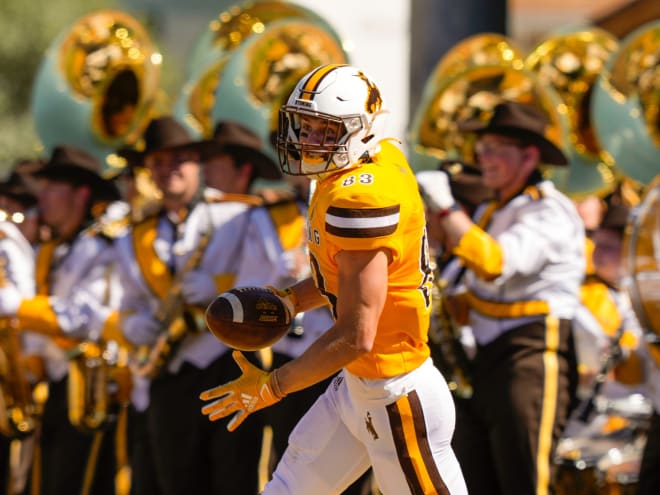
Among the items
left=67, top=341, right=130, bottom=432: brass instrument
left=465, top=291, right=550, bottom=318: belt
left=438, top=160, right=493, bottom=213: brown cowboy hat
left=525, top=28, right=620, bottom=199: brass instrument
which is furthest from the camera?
left=525, top=28, right=620, bottom=199: brass instrument

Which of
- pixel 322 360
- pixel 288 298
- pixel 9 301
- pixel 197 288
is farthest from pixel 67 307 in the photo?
pixel 322 360

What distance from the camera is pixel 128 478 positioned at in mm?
7402

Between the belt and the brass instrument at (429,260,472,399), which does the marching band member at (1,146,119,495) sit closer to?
the brass instrument at (429,260,472,399)

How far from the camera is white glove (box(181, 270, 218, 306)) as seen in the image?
6.57 metres

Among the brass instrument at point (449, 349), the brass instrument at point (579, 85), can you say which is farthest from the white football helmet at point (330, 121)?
the brass instrument at point (579, 85)

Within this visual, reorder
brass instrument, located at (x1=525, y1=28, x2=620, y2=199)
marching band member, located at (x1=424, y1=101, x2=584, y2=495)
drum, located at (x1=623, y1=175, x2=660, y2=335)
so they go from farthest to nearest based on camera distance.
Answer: brass instrument, located at (x1=525, y1=28, x2=620, y2=199) → marching band member, located at (x1=424, y1=101, x2=584, y2=495) → drum, located at (x1=623, y1=175, x2=660, y2=335)

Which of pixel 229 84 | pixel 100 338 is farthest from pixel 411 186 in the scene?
pixel 229 84

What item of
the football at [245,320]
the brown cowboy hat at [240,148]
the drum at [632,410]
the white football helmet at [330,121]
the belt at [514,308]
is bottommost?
the drum at [632,410]

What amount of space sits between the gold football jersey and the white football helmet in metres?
0.06

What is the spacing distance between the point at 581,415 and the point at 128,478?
89.9 inches

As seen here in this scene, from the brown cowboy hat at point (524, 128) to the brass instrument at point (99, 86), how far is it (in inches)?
126

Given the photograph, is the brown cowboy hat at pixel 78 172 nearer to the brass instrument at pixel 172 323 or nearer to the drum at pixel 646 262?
the brass instrument at pixel 172 323

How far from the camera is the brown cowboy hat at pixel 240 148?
22.9 ft

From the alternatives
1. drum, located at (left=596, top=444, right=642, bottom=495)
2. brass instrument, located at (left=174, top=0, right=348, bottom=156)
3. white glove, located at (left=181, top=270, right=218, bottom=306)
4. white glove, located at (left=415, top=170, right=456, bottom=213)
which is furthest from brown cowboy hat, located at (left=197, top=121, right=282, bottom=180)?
drum, located at (left=596, top=444, right=642, bottom=495)
